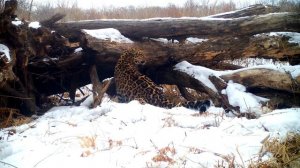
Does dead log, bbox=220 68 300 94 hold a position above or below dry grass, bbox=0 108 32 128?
Answer: above

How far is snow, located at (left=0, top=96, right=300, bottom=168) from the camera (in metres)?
2.57

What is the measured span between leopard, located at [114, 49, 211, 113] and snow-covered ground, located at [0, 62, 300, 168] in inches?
27.5

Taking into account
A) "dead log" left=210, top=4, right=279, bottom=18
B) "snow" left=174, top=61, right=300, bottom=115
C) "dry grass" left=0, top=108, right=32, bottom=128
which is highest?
"dead log" left=210, top=4, right=279, bottom=18

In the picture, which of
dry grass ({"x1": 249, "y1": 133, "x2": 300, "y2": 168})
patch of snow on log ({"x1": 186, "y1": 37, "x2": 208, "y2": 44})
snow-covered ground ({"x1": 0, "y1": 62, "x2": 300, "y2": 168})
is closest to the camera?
dry grass ({"x1": 249, "y1": 133, "x2": 300, "y2": 168})

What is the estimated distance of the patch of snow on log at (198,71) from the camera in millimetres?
4925

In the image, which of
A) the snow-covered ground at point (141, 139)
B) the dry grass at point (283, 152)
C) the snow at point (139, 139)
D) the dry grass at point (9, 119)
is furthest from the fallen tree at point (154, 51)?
the dry grass at point (283, 152)

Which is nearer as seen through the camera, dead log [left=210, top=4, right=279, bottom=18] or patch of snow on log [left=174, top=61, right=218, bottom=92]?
patch of snow on log [left=174, top=61, right=218, bottom=92]

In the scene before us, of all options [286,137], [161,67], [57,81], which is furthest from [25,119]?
[286,137]

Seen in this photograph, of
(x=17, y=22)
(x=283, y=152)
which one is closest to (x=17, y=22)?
(x=17, y=22)

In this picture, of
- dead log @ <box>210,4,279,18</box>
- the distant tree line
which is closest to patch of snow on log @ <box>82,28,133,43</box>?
dead log @ <box>210,4,279,18</box>

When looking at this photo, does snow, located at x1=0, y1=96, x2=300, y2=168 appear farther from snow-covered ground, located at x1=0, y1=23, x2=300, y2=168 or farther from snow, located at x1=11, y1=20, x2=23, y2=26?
snow, located at x1=11, y1=20, x2=23, y2=26

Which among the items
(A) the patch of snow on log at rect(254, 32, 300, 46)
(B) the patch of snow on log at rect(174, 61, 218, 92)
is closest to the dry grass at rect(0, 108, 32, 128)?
(B) the patch of snow on log at rect(174, 61, 218, 92)

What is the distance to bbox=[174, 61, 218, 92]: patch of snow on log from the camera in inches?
194

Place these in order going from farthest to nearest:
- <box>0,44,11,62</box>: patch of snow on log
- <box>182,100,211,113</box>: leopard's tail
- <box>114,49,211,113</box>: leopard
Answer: <box>114,49,211,113</box>: leopard, <box>182,100,211,113</box>: leopard's tail, <box>0,44,11,62</box>: patch of snow on log
